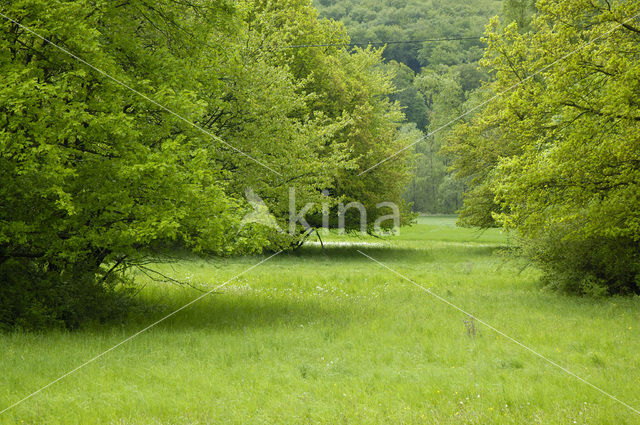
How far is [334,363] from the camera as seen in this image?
29.1 feet

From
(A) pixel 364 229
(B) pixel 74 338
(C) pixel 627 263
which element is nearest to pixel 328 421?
(B) pixel 74 338

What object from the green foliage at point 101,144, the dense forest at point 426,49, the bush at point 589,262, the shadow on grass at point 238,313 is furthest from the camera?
A: the dense forest at point 426,49

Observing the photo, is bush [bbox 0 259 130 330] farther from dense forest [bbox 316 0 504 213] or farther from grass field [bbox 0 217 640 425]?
dense forest [bbox 316 0 504 213]

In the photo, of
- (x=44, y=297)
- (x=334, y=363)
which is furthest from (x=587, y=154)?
(x=44, y=297)

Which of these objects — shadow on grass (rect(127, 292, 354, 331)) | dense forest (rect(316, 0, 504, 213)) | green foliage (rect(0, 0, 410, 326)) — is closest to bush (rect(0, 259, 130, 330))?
green foliage (rect(0, 0, 410, 326))

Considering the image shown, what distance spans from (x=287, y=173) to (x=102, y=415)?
35.9 feet

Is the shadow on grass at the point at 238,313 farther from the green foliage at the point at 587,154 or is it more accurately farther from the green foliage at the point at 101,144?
the green foliage at the point at 587,154

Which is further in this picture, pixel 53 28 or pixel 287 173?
pixel 287 173

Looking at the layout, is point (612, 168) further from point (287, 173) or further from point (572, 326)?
point (287, 173)

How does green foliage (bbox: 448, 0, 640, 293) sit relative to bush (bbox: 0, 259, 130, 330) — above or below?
above

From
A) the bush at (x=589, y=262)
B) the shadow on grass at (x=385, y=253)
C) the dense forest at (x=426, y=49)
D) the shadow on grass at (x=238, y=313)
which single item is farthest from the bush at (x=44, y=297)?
the dense forest at (x=426, y=49)

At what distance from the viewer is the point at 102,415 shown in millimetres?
6656

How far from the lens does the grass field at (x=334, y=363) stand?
675 centimetres

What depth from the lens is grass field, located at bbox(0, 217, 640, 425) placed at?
675 centimetres
